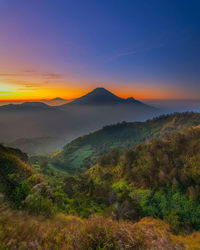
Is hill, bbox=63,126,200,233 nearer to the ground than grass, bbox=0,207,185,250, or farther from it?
nearer to the ground

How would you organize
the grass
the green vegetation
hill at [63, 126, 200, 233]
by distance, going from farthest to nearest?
hill at [63, 126, 200, 233] < the green vegetation < the grass

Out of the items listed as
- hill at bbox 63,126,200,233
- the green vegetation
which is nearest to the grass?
the green vegetation

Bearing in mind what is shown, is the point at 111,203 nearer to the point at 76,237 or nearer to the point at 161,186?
the point at 161,186

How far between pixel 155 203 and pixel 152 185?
8.99ft

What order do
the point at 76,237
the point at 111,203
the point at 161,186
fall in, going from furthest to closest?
1. the point at 161,186
2. the point at 111,203
3. the point at 76,237

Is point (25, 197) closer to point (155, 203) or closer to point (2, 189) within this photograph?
point (2, 189)

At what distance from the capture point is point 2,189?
180 inches

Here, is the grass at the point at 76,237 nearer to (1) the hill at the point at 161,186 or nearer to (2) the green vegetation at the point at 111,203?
(2) the green vegetation at the point at 111,203

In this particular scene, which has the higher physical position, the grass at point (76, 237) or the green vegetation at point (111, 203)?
the grass at point (76, 237)

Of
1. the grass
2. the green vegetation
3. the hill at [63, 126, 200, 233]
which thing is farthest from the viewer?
the hill at [63, 126, 200, 233]

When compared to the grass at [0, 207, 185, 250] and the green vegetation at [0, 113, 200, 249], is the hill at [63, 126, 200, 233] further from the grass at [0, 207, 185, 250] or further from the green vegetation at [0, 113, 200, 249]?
the grass at [0, 207, 185, 250]

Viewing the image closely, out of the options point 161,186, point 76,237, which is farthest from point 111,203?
point 76,237

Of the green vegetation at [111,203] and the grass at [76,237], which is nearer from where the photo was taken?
the grass at [76,237]

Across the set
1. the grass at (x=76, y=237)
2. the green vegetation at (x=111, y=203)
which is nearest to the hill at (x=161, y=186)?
the green vegetation at (x=111, y=203)
